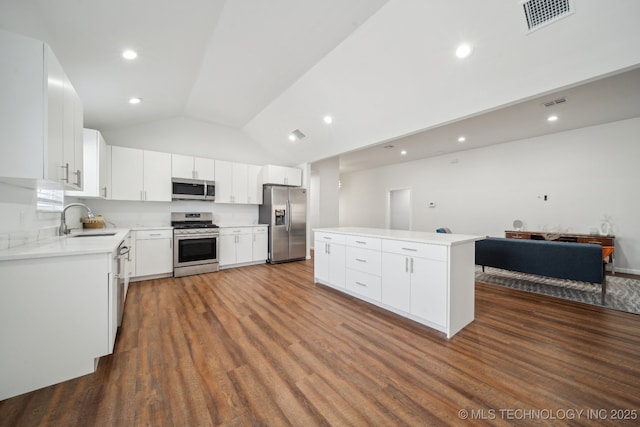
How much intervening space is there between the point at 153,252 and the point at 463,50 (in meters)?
5.36

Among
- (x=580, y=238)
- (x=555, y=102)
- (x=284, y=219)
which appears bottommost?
(x=580, y=238)

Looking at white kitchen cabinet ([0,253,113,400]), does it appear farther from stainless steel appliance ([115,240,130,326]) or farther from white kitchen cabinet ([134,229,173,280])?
white kitchen cabinet ([134,229,173,280])

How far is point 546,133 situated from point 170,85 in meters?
7.57

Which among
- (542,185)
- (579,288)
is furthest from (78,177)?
(542,185)

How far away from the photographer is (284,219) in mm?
5742

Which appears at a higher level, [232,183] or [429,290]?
[232,183]

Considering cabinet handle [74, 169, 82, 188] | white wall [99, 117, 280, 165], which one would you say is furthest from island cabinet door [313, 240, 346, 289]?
white wall [99, 117, 280, 165]

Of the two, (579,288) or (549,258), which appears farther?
(579,288)

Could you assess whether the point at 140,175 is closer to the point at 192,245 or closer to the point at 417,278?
the point at 192,245

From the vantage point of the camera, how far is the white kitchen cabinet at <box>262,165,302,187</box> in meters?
5.66

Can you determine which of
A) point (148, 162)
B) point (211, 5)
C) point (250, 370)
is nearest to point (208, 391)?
point (250, 370)

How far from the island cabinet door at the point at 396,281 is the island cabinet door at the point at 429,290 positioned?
6 cm

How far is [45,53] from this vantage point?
157 cm

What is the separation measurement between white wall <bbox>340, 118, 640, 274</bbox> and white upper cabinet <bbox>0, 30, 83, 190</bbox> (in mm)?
7951
